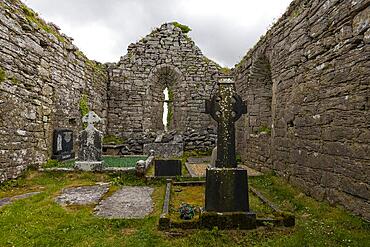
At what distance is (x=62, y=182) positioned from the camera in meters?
6.70

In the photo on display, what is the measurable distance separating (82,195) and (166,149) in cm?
723

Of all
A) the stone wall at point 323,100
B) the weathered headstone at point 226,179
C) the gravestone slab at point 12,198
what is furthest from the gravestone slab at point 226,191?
the gravestone slab at point 12,198

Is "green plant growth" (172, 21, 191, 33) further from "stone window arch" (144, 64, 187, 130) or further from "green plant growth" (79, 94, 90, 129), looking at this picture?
"green plant growth" (79, 94, 90, 129)

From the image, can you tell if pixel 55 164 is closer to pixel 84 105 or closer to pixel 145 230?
pixel 84 105

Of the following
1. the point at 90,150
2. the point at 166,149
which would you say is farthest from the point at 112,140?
the point at 90,150

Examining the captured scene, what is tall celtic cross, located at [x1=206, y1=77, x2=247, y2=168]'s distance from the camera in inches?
167

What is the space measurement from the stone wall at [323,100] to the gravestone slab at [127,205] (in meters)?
3.24

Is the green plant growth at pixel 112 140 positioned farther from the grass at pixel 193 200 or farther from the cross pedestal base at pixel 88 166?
the grass at pixel 193 200

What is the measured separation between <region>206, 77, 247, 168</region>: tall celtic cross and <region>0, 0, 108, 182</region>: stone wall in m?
4.73

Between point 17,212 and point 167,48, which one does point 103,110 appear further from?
point 17,212

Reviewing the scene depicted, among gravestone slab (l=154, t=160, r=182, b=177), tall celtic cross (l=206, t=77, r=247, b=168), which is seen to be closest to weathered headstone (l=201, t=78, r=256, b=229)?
tall celtic cross (l=206, t=77, r=247, b=168)

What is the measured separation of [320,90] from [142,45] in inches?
433

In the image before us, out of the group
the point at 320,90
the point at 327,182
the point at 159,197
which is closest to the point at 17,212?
the point at 159,197

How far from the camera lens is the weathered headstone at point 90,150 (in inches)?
289
